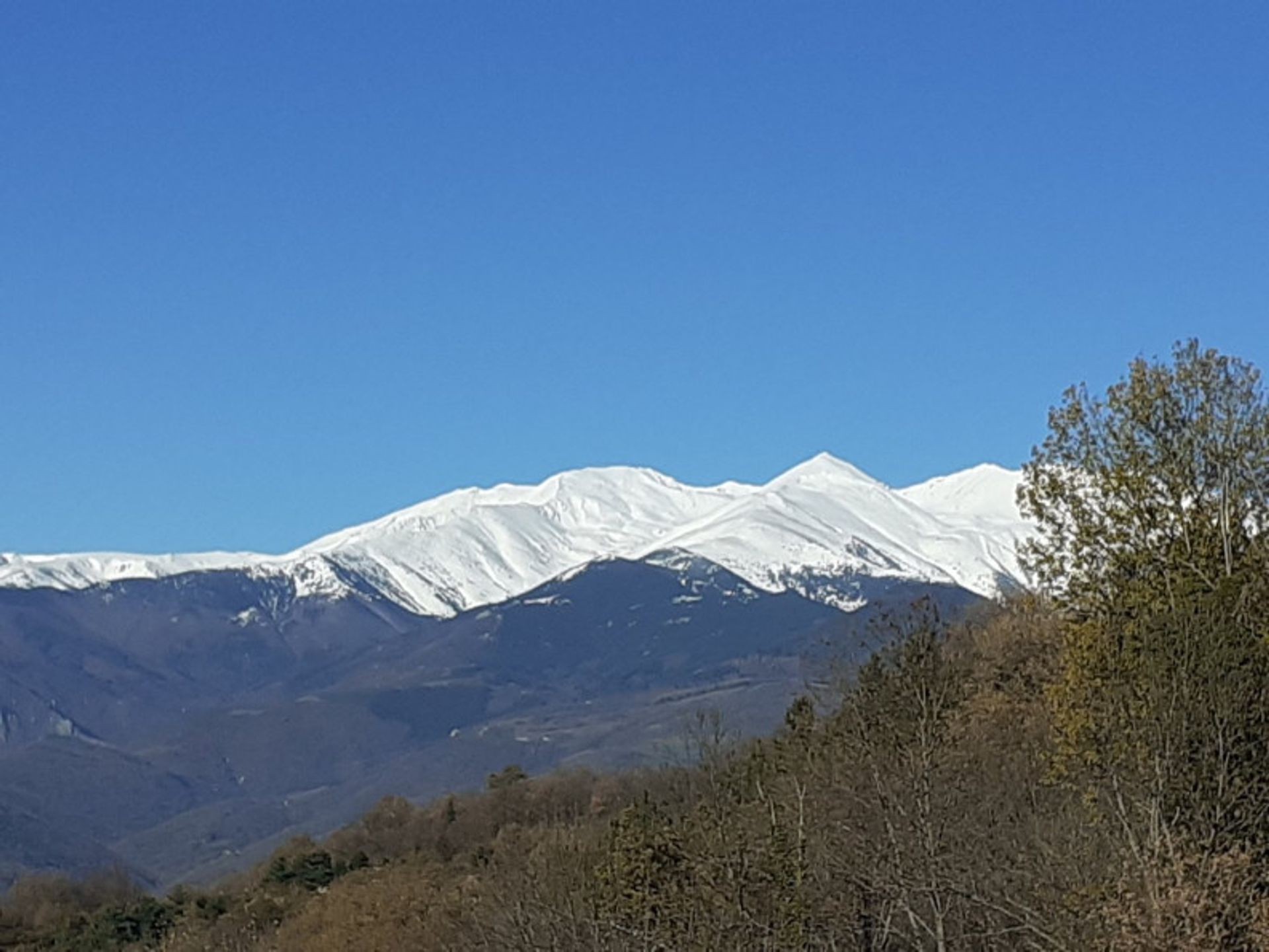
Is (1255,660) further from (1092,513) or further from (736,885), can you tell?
(736,885)

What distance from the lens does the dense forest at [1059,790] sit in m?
31.7

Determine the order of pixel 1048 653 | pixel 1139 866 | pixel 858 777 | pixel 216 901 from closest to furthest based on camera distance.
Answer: pixel 1139 866, pixel 858 777, pixel 1048 653, pixel 216 901

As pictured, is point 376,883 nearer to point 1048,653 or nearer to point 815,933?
point 1048,653

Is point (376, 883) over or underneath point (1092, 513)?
underneath

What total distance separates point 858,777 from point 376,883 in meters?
36.4

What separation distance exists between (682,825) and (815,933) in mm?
7451

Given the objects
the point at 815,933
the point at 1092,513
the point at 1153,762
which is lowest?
the point at 815,933

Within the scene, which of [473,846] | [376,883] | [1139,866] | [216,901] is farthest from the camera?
[473,846]

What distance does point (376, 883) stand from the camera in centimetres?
7669

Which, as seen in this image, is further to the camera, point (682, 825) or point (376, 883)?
point (376, 883)

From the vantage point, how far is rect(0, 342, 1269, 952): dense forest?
31703 millimetres

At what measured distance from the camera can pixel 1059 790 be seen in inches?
1759

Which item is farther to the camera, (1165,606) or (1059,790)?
(1059,790)

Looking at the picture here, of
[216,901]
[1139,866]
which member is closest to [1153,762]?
[1139,866]
